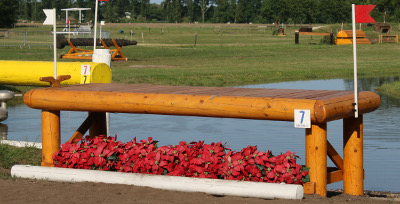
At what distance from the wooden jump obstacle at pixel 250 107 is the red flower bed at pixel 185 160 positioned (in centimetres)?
24

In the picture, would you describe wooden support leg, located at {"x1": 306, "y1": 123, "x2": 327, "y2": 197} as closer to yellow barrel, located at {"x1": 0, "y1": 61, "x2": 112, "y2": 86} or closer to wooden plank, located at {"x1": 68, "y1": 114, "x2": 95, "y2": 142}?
wooden plank, located at {"x1": 68, "y1": 114, "x2": 95, "y2": 142}

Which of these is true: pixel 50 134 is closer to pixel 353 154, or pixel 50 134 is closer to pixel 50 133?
pixel 50 133

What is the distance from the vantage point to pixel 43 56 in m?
35.9

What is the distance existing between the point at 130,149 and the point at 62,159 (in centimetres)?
83

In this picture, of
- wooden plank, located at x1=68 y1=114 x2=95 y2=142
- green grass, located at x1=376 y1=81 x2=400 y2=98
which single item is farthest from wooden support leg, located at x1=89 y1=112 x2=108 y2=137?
green grass, located at x1=376 y1=81 x2=400 y2=98

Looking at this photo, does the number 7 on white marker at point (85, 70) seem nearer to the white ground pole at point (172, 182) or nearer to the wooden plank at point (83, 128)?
the wooden plank at point (83, 128)

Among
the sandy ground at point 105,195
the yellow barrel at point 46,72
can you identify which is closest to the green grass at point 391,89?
the yellow barrel at point 46,72

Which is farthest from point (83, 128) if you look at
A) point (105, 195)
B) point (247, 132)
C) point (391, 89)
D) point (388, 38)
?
point (388, 38)

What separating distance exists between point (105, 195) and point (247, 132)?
6.65 meters

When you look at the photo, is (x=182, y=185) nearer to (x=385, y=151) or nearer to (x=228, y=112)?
(x=228, y=112)

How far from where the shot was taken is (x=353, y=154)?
7574mm

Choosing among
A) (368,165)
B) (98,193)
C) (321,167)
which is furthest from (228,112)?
(368,165)

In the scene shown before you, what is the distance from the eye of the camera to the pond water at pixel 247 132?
10234 mm

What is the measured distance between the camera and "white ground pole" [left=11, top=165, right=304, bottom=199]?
668cm
